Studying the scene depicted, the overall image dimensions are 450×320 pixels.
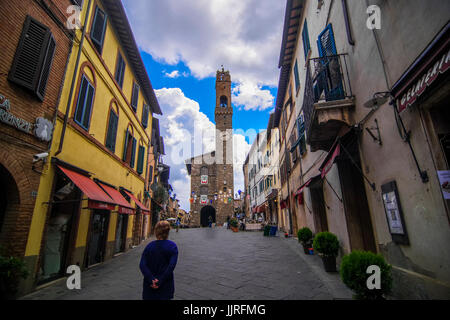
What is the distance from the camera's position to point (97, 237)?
816 cm

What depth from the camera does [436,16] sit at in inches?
109

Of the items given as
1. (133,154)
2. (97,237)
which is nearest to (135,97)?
(133,154)

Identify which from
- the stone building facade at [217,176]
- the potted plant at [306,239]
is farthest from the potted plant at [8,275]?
the stone building facade at [217,176]

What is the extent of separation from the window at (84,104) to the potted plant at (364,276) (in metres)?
7.50

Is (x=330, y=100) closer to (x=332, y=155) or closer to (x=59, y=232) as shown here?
(x=332, y=155)

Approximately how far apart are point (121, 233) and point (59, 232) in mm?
5269

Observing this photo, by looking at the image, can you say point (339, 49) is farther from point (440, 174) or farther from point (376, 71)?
point (440, 174)

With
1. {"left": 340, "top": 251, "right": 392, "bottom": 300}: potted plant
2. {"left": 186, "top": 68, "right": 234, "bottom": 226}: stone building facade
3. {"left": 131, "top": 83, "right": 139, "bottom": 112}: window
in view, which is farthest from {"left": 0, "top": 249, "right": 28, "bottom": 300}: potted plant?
{"left": 186, "top": 68, "right": 234, "bottom": 226}: stone building facade

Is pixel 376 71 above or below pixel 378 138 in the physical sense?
above

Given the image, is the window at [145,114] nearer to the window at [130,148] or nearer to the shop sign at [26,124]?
the window at [130,148]

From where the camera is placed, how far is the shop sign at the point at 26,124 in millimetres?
4055

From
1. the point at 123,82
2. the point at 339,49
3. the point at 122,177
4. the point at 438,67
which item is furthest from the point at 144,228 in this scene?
the point at 438,67

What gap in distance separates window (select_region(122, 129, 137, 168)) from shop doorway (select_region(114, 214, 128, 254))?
2.80 m
